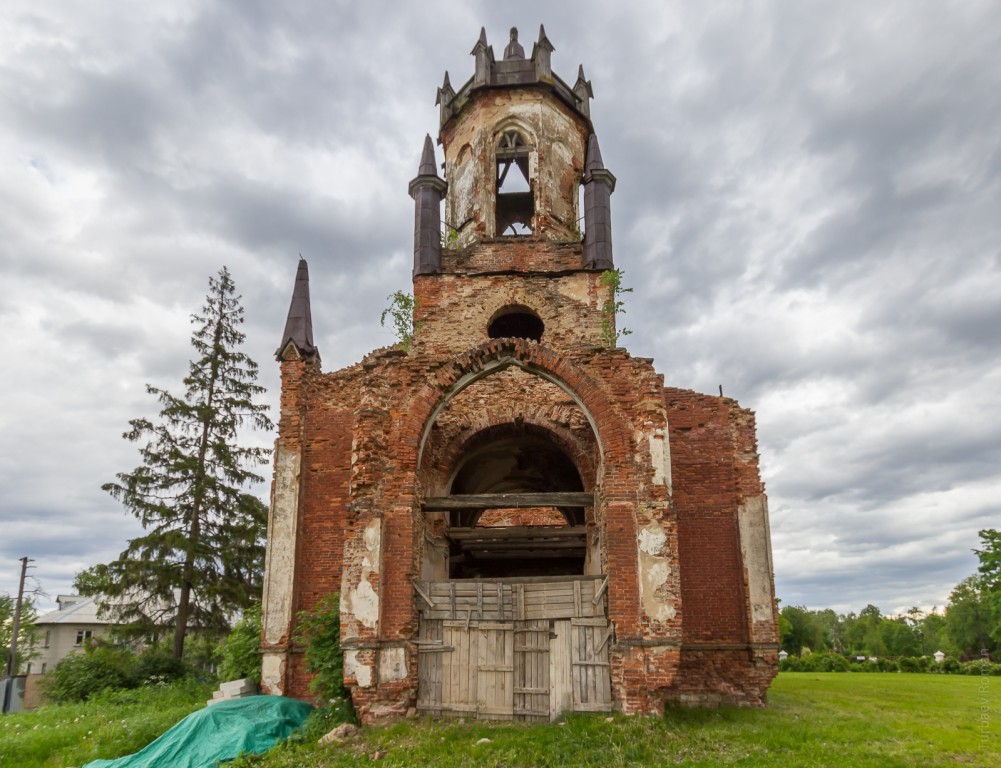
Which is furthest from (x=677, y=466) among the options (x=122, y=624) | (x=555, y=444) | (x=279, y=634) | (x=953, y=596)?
(x=953, y=596)

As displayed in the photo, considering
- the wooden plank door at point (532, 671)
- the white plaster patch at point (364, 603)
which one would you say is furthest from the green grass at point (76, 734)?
the wooden plank door at point (532, 671)

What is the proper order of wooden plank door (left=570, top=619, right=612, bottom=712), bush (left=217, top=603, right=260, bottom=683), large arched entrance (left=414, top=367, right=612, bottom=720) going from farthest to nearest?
1. bush (left=217, top=603, right=260, bottom=683)
2. large arched entrance (left=414, top=367, right=612, bottom=720)
3. wooden plank door (left=570, top=619, right=612, bottom=712)

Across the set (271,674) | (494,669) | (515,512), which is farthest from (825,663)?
(271,674)

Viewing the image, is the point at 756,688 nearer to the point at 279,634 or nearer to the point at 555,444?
the point at 555,444

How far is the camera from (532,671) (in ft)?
33.1

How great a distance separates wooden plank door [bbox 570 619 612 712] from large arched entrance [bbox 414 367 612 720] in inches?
0.6

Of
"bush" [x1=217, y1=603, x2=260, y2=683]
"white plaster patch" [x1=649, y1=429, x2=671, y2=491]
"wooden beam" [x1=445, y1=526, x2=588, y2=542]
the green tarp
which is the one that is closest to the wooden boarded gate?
"white plaster patch" [x1=649, y1=429, x2=671, y2=491]

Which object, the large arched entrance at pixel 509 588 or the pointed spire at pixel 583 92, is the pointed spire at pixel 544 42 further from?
the large arched entrance at pixel 509 588

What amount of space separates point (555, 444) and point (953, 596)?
45.0m

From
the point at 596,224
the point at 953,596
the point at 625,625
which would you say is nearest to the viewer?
the point at 625,625

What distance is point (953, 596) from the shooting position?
1822 inches

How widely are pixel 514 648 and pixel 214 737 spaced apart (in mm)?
4186

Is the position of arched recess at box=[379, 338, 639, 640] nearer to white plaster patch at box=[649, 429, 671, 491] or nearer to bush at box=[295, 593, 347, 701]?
white plaster patch at box=[649, 429, 671, 491]

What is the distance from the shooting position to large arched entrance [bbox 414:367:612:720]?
32.8 ft
